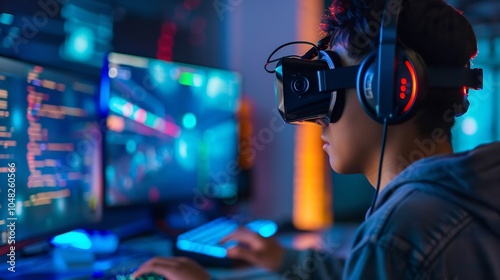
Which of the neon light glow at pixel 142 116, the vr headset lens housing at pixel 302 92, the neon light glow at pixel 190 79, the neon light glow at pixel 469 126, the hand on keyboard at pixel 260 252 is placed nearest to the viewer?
the vr headset lens housing at pixel 302 92

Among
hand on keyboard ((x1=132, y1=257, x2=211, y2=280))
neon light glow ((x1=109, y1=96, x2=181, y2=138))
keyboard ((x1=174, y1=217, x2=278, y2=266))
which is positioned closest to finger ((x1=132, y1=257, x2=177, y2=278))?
hand on keyboard ((x1=132, y1=257, x2=211, y2=280))

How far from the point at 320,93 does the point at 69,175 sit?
64cm

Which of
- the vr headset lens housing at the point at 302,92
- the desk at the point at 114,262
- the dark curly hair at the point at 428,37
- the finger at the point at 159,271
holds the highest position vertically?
the dark curly hair at the point at 428,37

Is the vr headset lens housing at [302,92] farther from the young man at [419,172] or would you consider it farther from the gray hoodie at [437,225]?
the gray hoodie at [437,225]

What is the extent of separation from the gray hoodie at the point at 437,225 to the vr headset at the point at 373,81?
94 mm

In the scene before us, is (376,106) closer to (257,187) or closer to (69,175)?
(69,175)

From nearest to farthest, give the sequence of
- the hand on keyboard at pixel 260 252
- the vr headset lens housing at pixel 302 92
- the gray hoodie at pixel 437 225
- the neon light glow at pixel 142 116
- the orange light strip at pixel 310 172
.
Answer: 1. the gray hoodie at pixel 437 225
2. the vr headset lens housing at pixel 302 92
3. the hand on keyboard at pixel 260 252
4. the neon light glow at pixel 142 116
5. the orange light strip at pixel 310 172

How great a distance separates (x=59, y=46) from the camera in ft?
4.17

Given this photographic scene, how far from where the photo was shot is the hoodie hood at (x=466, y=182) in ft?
1.80

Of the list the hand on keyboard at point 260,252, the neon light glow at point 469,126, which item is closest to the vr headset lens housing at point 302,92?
the hand on keyboard at point 260,252

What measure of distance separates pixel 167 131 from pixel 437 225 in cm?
100

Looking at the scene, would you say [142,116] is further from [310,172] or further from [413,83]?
[413,83]

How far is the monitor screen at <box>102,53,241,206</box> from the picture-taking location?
1289 millimetres

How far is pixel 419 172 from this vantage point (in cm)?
57
